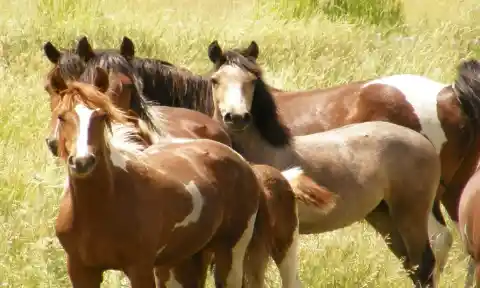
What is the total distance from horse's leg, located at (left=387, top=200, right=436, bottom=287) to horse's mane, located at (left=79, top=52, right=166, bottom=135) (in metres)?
1.75

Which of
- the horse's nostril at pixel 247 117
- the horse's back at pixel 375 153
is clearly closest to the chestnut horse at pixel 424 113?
the horse's back at pixel 375 153

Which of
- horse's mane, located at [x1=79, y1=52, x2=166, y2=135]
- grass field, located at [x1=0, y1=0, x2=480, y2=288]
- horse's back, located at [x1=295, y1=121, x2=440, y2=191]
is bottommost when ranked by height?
grass field, located at [x1=0, y1=0, x2=480, y2=288]

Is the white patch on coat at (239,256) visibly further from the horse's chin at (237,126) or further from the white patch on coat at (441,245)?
→ the white patch on coat at (441,245)

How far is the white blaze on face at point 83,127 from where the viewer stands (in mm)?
4445

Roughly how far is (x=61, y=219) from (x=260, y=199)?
1253 millimetres

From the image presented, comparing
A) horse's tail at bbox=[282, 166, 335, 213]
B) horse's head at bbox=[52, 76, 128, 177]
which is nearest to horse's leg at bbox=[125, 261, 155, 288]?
horse's head at bbox=[52, 76, 128, 177]

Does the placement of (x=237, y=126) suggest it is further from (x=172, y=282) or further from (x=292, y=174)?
(x=172, y=282)

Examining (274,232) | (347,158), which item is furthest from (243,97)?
(274,232)

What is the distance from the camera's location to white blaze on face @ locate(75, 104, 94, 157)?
4.45m

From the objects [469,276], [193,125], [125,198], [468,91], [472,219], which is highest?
[125,198]

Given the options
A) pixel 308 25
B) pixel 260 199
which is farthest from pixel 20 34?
pixel 260 199

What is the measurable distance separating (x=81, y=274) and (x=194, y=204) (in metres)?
0.65

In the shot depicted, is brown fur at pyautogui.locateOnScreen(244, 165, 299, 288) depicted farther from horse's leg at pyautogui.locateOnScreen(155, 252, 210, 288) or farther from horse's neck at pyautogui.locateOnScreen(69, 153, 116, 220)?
horse's neck at pyautogui.locateOnScreen(69, 153, 116, 220)

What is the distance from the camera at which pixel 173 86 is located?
766 centimetres
